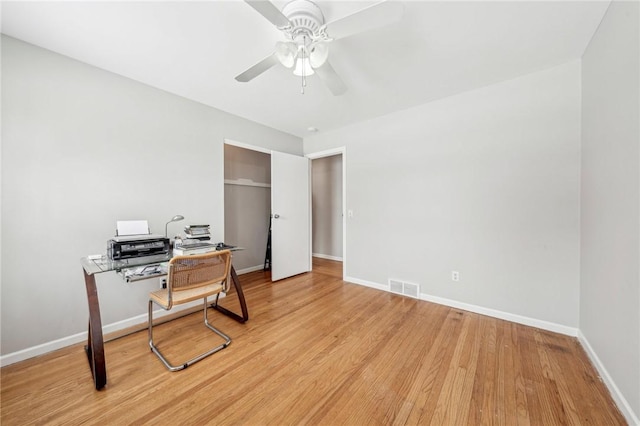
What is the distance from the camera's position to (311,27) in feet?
4.72

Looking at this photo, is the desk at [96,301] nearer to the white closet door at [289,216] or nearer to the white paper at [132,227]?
the white paper at [132,227]

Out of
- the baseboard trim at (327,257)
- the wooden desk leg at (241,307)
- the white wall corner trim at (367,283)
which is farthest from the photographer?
the baseboard trim at (327,257)

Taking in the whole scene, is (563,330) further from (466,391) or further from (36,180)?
(36,180)

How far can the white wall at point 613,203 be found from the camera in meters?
1.25

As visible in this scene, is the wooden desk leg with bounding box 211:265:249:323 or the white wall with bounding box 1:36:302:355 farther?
the wooden desk leg with bounding box 211:265:249:323

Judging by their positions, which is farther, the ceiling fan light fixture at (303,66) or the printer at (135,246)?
the printer at (135,246)

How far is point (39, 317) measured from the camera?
184cm

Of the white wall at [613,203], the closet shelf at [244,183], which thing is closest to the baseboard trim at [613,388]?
the white wall at [613,203]

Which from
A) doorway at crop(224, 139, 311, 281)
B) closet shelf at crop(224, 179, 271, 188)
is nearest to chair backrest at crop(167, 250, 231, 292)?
doorway at crop(224, 139, 311, 281)

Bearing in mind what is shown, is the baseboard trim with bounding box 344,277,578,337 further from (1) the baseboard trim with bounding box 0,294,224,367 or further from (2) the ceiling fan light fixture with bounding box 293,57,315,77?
(2) the ceiling fan light fixture with bounding box 293,57,315,77

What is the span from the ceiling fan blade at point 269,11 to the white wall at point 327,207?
3.82 metres

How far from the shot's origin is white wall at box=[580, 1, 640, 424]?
1249mm

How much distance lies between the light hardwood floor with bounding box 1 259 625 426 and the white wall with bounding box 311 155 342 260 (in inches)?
113

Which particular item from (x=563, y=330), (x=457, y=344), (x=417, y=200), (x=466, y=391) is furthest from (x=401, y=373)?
(x=417, y=200)
